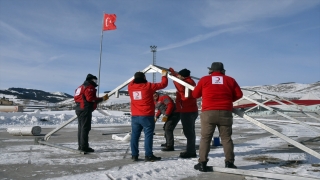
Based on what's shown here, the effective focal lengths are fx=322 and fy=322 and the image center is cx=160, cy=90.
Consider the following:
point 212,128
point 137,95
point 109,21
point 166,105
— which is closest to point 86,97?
point 137,95

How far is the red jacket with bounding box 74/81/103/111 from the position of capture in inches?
288

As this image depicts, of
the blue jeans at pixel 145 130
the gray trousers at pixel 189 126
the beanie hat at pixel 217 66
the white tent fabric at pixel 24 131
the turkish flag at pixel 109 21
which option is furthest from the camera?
the turkish flag at pixel 109 21

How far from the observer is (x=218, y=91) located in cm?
528

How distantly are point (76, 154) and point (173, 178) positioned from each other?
10.2ft

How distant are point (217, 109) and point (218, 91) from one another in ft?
0.97

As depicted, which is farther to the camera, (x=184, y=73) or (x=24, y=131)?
(x=24, y=131)

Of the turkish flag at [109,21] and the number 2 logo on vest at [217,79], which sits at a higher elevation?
the turkish flag at [109,21]

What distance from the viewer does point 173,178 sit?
15.6 ft

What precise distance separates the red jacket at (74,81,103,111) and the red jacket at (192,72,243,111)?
2.92 meters

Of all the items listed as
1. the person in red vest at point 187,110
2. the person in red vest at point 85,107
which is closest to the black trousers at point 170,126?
the person in red vest at point 187,110

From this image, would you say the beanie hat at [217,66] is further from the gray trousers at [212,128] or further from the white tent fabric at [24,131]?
the white tent fabric at [24,131]

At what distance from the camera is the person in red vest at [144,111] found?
6.22m

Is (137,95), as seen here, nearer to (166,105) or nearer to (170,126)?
(166,105)

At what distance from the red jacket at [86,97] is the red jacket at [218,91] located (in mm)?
2919
